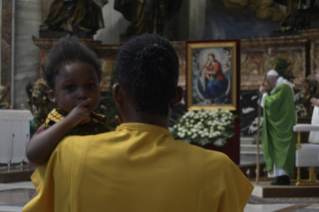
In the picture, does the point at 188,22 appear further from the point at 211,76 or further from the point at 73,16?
the point at 211,76

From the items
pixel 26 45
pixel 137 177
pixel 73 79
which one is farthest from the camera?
pixel 26 45

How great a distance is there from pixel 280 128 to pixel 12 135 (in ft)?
15.9

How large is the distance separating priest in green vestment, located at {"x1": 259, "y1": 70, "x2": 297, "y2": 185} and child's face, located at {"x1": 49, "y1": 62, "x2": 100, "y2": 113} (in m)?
5.81

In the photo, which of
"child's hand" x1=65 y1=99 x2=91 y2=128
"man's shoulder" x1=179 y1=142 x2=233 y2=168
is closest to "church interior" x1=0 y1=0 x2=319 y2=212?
"child's hand" x1=65 y1=99 x2=91 y2=128

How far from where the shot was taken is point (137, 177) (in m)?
1.19

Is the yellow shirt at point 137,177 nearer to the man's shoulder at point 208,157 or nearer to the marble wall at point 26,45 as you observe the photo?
the man's shoulder at point 208,157

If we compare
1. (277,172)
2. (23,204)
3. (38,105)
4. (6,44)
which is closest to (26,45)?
(6,44)

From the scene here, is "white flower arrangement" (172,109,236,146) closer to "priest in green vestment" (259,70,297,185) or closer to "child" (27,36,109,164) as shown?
→ "priest in green vestment" (259,70,297,185)

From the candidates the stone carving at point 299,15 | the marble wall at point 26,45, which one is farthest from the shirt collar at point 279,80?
the marble wall at point 26,45

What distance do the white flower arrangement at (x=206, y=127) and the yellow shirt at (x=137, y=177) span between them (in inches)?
255

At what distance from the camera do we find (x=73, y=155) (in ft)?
3.94

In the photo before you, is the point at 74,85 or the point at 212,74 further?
the point at 212,74

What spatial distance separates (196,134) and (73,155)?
6624mm

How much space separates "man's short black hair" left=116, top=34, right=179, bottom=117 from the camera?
1252 millimetres
